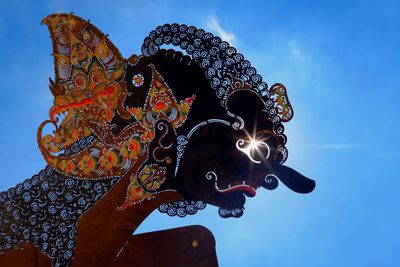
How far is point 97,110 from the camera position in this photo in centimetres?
451

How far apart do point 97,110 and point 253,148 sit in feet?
3.85

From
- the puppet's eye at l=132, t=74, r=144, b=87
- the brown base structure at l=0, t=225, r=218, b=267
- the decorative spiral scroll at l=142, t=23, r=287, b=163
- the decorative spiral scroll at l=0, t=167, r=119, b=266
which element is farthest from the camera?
the puppet's eye at l=132, t=74, r=144, b=87

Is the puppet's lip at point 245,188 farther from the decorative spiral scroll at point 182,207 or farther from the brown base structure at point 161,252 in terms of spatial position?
the brown base structure at point 161,252

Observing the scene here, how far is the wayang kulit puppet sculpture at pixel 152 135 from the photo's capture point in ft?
13.8

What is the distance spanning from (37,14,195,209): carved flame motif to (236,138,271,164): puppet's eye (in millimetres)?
459

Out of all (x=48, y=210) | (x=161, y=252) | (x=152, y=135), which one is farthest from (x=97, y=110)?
(x=161, y=252)

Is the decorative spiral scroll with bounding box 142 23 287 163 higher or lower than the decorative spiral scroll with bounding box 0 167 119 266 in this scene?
higher

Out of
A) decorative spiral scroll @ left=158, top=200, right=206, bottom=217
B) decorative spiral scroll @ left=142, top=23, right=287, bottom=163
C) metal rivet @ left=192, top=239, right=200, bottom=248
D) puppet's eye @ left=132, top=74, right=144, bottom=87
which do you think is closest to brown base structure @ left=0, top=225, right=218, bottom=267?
metal rivet @ left=192, top=239, right=200, bottom=248

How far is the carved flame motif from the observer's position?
14.4ft

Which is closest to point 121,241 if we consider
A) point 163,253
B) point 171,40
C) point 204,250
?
point 163,253

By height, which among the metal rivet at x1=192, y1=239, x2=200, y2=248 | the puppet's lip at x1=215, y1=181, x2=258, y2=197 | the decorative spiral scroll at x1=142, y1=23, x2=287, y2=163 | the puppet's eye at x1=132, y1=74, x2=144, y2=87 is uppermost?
the decorative spiral scroll at x1=142, y1=23, x2=287, y2=163

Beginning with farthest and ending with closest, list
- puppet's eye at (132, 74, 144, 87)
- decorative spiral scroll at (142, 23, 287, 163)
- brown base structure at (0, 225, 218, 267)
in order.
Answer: puppet's eye at (132, 74, 144, 87) → decorative spiral scroll at (142, 23, 287, 163) → brown base structure at (0, 225, 218, 267)

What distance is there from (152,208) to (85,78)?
1.10 meters

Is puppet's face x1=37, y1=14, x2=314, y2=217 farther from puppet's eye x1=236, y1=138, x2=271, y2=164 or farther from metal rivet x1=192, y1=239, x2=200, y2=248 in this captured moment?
metal rivet x1=192, y1=239, x2=200, y2=248
